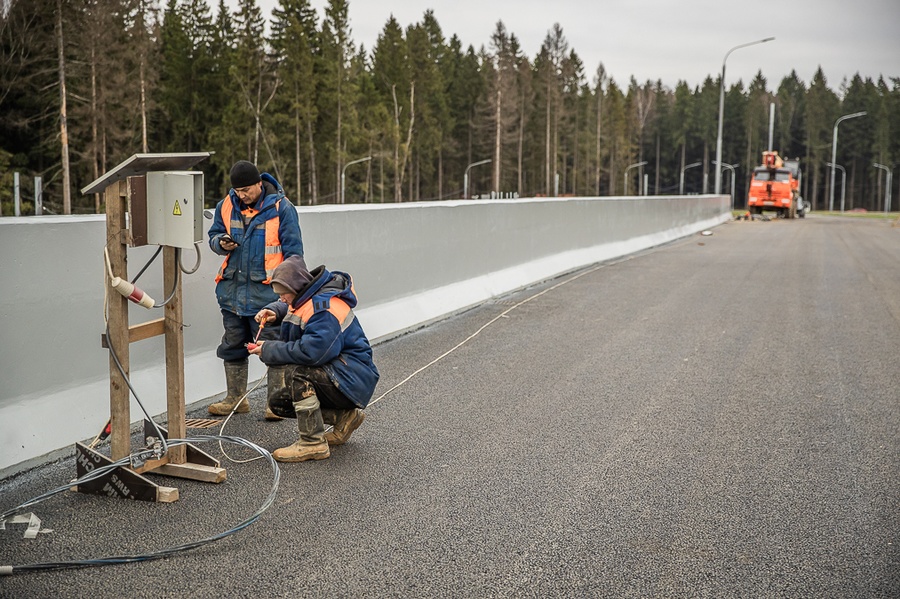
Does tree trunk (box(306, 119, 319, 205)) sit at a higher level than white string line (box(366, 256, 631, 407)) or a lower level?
higher

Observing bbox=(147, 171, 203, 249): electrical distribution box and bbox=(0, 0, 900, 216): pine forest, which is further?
bbox=(0, 0, 900, 216): pine forest

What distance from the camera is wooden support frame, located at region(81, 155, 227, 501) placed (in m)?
5.03

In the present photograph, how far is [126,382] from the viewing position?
511 cm

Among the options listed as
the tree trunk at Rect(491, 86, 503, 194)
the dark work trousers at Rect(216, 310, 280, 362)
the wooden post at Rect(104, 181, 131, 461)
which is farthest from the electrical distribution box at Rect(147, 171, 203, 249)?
the tree trunk at Rect(491, 86, 503, 194)

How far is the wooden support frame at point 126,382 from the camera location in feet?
16.5

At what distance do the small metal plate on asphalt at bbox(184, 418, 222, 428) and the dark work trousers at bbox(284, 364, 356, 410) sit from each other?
0.92 metres

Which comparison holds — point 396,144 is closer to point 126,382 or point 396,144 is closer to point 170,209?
point 170,209

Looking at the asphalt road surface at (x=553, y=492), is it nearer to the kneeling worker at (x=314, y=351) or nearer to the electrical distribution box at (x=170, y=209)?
the kneeling worker at (x=314, y=351)

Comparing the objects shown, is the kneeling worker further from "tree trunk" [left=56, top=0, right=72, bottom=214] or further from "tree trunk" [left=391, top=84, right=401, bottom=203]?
"tree trunk" [left=391, top=84, right=401, bottom=203]

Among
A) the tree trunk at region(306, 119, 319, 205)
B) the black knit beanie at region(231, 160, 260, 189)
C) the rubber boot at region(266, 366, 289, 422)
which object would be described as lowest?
the rubber boot at region(266, 366, 289, 422)

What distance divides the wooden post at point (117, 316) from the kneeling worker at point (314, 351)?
789 millimetres

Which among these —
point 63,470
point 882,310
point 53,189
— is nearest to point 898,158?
point 53,189

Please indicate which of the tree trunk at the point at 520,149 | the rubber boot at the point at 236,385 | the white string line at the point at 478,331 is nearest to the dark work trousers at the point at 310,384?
the rubber boot at the point at 236,385

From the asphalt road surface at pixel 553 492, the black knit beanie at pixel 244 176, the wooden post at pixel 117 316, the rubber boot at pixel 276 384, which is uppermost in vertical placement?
the black knit beanie at pixel 244 176
